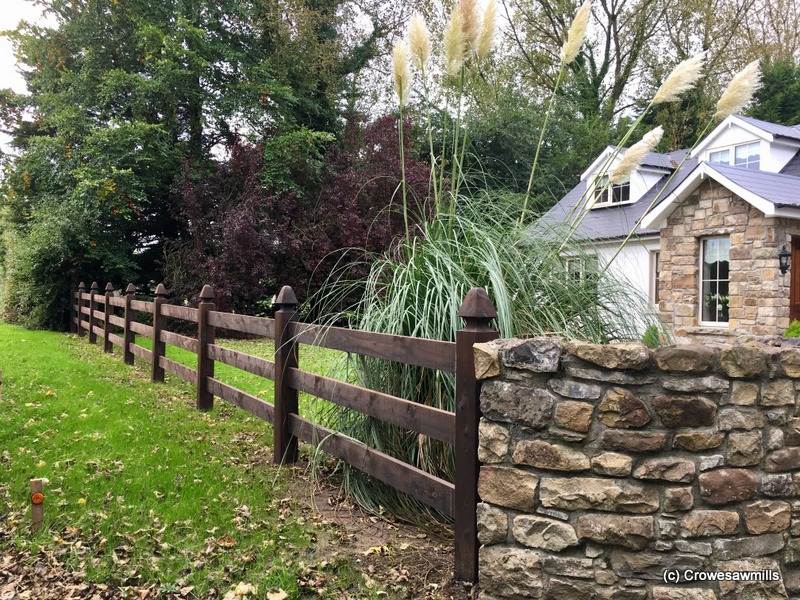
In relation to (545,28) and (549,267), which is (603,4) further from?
(549,267)

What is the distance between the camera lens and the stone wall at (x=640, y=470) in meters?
2.34

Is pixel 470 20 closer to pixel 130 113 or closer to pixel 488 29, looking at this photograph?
pixel 488 29

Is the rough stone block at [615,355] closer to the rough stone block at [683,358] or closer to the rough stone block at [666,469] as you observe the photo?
the rough stone block at [683,358]

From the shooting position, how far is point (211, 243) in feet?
45.7

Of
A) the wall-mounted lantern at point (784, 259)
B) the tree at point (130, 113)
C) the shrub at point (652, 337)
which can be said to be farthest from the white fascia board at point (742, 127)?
the shrub at point (652, 337)

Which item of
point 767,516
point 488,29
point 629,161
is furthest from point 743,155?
point 767,516

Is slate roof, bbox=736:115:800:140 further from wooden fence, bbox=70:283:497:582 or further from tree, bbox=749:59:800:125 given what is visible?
wooden fence, bbox=70:283:497:582

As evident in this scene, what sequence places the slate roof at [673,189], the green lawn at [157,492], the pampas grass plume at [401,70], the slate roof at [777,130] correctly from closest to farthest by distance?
the green lawn at [157,492], the slate roof at [673,189], the pampas grass plume at [401,70], the slate roof at [777,130]

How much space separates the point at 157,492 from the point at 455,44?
10.5 ft

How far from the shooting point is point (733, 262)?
1112 cm

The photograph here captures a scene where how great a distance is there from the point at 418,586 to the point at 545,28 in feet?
82.0

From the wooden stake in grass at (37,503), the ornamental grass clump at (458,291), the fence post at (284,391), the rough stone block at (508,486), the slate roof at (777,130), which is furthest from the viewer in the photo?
the slate roof at (777,130)

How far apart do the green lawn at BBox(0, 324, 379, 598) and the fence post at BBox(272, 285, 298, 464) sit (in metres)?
0.17

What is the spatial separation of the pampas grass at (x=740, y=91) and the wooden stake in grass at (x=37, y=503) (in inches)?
161
